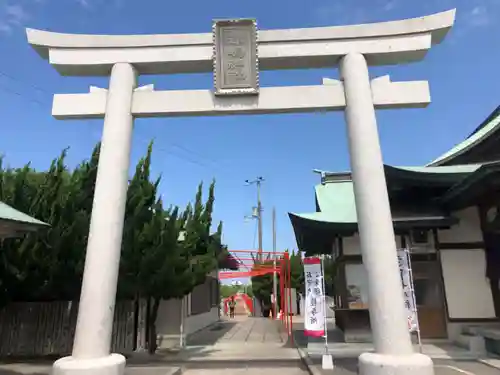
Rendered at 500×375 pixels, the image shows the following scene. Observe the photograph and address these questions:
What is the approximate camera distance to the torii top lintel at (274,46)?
7812 mm

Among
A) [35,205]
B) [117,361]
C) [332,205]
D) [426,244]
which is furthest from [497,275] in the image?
[35,205]

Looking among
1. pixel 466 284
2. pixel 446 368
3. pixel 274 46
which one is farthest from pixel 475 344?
pixel 274 46

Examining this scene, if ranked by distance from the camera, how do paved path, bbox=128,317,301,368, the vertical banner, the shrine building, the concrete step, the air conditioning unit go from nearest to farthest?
the vertical banner
paved path, bbox=128,317,301,368
the concrete step
the shrine building
the air conditioning unit

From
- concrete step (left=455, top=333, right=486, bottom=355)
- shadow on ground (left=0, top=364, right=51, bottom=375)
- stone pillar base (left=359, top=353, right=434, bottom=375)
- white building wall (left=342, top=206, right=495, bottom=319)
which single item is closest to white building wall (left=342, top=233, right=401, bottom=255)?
white building wall (left=342, top=206, right=495, bottom=319)

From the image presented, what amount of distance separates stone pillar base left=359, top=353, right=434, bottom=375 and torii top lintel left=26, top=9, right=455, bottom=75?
5362 mm

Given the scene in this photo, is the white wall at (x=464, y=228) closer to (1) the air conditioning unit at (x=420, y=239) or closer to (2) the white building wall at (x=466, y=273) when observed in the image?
(2) the white building wall at (x=466, y=273)

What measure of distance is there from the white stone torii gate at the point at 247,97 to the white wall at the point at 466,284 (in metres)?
6.18

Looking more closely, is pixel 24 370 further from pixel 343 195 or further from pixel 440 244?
pixel 440 244

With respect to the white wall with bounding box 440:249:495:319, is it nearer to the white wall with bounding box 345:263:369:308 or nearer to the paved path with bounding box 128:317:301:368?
the white wall with bounding box 345:263:369:308

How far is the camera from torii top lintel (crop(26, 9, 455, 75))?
781 centimetres

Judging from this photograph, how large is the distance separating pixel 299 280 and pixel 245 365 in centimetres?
2413

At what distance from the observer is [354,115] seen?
741cm

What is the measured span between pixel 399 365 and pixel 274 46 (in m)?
5.95

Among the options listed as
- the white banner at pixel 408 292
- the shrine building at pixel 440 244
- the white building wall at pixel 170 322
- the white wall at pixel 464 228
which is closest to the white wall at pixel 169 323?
the white building wall at pixel 170 322
